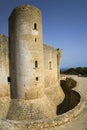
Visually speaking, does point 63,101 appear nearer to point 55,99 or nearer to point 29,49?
point 55,99

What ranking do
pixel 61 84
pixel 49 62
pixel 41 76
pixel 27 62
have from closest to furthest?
pixel 27 62 → pixel 41 76 → pixel 49 62 → pixel 61 84

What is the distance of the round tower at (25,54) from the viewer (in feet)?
37.9

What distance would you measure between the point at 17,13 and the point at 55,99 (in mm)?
10003

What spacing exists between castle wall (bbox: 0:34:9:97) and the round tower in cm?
55

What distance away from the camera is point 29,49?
11.6m

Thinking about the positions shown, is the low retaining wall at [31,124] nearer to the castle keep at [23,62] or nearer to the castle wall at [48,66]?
the castle keep at [23,62]

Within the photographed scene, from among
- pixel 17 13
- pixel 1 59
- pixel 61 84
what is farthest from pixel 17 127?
pixel 61 84

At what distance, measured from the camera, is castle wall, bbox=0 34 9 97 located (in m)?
11.9

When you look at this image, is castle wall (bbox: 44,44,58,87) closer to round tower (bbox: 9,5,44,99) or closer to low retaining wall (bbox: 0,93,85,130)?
round tower (bbox: 9,5,44,99)

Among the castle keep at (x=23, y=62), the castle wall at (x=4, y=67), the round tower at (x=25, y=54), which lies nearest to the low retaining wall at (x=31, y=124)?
the castle keep at (x=23, y=62)

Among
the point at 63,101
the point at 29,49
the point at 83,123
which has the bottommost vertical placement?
the point at 63,101

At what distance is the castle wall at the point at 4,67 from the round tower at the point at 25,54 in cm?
55

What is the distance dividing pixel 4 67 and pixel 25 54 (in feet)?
7.69

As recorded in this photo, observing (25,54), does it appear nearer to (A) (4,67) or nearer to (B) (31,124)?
(A) (4,67)
